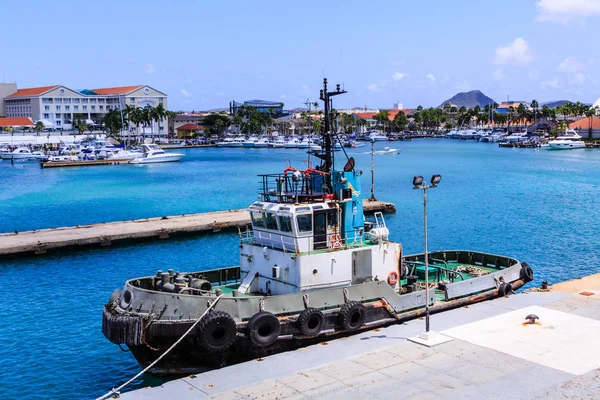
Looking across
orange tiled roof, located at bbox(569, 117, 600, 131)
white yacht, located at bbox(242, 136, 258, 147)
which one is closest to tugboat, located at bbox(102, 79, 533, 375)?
white yacht, located at bbox(242, 136, 258, 147)

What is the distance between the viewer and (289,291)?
19734 mm

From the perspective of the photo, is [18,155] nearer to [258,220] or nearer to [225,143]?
[225,143]

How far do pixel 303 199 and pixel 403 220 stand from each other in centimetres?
2896

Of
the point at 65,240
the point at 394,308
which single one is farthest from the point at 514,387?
the point at 65,240

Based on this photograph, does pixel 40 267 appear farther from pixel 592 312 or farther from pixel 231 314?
pixel 592 312

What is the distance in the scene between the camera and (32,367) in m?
20.4

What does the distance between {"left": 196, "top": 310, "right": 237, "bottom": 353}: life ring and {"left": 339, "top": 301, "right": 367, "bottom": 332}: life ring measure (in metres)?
3.46

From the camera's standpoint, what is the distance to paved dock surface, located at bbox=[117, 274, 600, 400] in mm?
15109

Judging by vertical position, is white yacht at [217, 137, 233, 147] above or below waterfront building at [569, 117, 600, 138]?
below

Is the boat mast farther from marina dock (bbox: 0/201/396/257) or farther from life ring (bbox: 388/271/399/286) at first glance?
marina dock (bbox: 0/201/396/257)

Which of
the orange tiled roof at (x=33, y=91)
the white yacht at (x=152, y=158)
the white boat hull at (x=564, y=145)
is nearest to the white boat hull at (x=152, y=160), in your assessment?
the white yacht at (x=152, y=158)

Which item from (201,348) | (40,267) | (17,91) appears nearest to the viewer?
(201,348)

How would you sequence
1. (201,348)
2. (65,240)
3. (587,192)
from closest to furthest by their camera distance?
(201,348) < (65,240) < (587,192)

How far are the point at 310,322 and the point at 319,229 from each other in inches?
120
